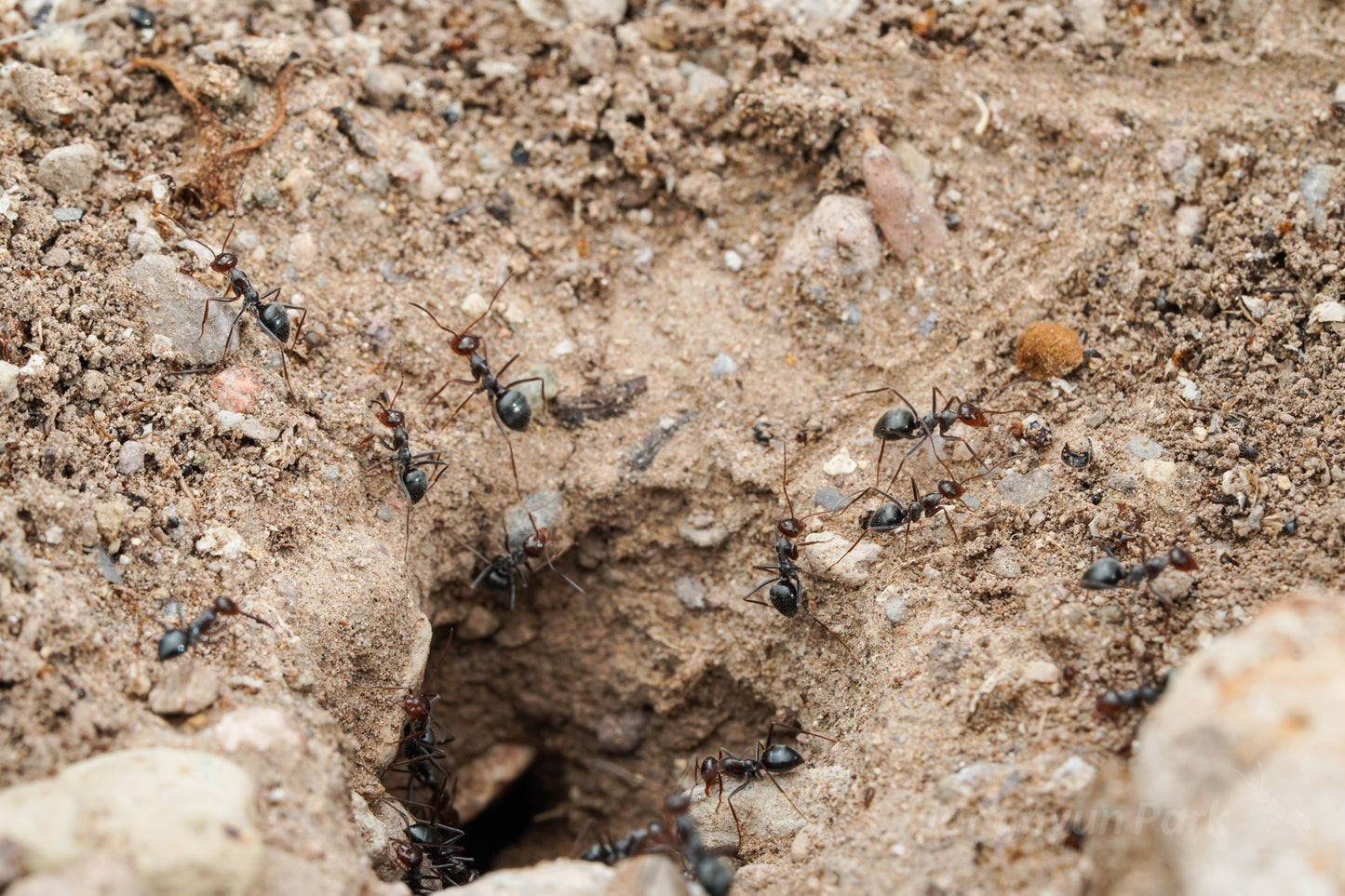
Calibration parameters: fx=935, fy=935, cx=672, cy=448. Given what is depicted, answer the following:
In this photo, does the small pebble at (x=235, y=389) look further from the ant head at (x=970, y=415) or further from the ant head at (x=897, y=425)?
the ant head at (x=970, y=415)

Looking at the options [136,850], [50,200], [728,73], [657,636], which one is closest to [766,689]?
[657,636]

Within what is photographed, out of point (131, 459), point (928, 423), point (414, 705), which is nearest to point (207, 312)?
point (131, 459)

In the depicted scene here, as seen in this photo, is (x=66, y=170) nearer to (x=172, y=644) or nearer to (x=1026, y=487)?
(x=172, y=644)

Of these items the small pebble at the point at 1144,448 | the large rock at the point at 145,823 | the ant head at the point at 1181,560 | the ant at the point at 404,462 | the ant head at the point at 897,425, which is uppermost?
the small pebble at the point at 1144,448

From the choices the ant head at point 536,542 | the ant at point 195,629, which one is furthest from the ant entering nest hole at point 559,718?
the ant at point 195,629

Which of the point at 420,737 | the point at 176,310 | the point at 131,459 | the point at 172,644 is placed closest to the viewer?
the point at 172,644

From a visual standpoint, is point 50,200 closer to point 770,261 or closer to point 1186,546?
point 770,261
